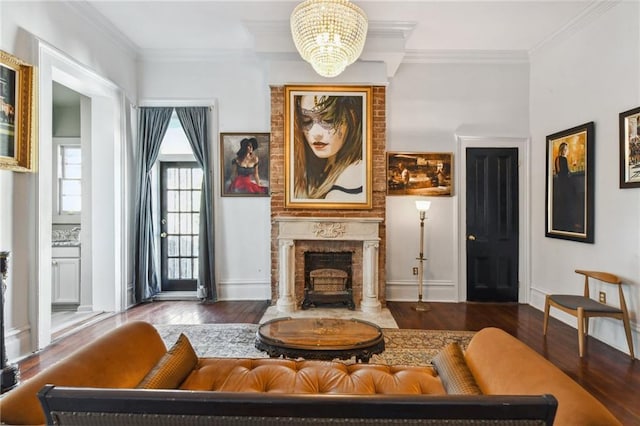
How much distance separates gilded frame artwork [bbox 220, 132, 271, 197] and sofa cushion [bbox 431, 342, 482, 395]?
12.1 feet

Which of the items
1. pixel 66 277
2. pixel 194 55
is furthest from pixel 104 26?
pixel 66 277

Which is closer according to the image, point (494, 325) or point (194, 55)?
point (494, 325)

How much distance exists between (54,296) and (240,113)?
141 inches

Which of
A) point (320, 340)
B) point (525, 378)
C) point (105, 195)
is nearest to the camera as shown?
point (525, 378)

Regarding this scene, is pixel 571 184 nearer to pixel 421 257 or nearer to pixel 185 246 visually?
pixel 421 257

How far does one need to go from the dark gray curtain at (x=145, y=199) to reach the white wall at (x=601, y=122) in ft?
17.5

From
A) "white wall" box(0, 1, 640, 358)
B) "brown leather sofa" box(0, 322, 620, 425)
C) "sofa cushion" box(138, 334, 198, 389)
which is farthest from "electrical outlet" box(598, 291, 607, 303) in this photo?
"sofa cushion" box(138, 334, 198, 389)

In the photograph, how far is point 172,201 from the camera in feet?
17.5

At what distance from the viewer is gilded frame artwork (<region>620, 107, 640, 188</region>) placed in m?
3.13

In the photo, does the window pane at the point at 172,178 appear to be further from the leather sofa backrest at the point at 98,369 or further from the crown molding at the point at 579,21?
the crown molding at the point at 579,21

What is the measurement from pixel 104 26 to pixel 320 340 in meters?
4.55

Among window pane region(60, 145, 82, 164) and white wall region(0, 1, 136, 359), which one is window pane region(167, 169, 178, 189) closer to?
window pane region(60, 145, 82, 164)

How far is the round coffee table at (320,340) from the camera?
2162 millimetres

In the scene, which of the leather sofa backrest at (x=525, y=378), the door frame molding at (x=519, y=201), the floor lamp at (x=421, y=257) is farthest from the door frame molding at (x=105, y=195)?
the door frame molding at (x=519, y=201)
